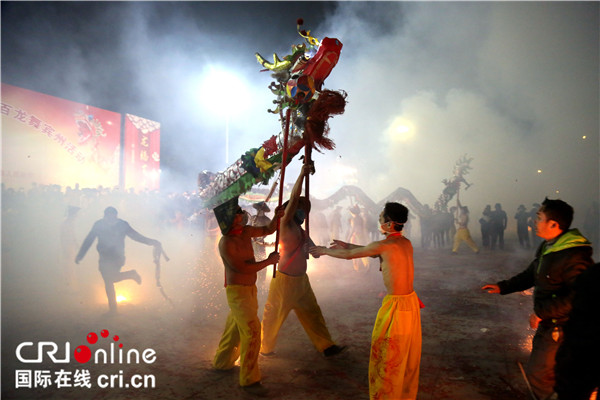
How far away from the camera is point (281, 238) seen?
422 cm

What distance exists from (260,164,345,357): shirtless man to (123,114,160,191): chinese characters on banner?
69.2ft

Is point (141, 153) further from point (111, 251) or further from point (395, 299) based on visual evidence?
point (395, 299)

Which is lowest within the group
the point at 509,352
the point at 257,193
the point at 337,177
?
the point at 509,352

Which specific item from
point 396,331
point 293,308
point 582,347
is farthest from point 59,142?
point 582,347

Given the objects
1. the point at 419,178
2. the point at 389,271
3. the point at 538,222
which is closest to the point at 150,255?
the point at 389,271

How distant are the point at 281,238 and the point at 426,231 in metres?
13.4

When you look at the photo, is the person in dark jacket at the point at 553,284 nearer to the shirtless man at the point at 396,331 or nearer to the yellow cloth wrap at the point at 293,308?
the shirtless man at the point at 396,331

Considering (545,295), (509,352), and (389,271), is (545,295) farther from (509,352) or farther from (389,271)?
(509,352)

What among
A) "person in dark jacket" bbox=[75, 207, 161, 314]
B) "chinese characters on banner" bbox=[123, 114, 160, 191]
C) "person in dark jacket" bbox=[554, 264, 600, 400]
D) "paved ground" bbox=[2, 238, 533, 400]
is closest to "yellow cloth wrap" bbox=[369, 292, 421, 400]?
"paved ground" bbox=[2, 238, 533, 400]

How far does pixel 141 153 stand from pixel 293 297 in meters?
23.1

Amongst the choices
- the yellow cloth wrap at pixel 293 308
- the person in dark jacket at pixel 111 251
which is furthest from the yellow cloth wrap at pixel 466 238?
the person in dark jacket at pixel 111 251

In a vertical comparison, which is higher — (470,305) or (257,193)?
(257,193)

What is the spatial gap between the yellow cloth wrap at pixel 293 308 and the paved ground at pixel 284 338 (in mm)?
226

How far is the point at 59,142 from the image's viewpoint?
17.2 m
